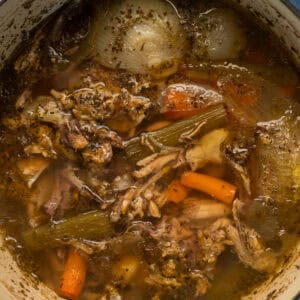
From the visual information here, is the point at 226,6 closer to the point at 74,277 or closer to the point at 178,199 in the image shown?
the point at 178,199

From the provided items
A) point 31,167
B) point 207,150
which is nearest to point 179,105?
point 207,150

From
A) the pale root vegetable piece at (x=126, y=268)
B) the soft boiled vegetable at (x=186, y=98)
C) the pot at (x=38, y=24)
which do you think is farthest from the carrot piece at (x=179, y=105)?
the pale root vegetable piece at (x=126, y=268)

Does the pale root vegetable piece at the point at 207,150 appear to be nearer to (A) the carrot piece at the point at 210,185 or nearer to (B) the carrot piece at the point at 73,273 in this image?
(A) the carrot piece at the point at 210,185

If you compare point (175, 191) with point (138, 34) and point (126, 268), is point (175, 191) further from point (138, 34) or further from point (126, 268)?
point (138, 34)

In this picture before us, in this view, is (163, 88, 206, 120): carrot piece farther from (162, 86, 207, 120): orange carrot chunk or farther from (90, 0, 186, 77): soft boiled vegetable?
(90, 0, 186, 77): soft boiled vegetable

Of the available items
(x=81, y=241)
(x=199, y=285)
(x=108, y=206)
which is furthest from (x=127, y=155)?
(x=199, y=285)
